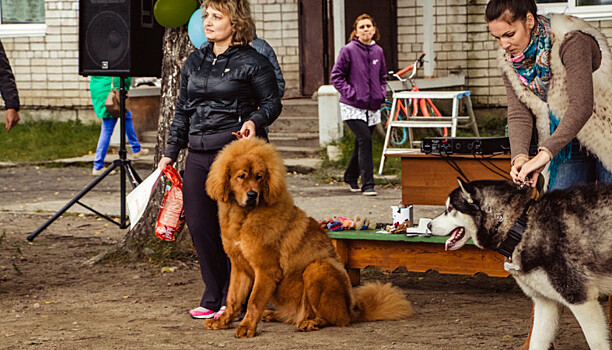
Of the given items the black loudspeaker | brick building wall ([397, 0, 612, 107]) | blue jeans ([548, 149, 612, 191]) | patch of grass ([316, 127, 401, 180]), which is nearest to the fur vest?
blue jeans ([548, 149, 612, 191])

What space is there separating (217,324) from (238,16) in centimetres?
194

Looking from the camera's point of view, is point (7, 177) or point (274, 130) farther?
point (274, 130)

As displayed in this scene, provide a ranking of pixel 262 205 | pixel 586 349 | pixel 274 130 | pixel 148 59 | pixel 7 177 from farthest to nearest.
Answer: pixel 274 130, pixel 7 177, pixel 148 59, pixel 262 205, pixel 586 349

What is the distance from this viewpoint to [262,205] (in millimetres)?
5660

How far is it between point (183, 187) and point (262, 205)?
716 mm

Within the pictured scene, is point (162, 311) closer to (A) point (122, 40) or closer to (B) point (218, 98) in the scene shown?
(B) point (218, 98)

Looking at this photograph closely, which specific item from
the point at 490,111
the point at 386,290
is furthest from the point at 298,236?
the point at 490,111

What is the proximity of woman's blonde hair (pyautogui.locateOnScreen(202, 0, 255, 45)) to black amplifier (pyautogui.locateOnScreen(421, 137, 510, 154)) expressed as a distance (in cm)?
163

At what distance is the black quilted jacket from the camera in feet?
19.4

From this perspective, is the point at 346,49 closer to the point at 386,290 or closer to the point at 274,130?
the point at 274,130

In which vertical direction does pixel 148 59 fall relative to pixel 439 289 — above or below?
above

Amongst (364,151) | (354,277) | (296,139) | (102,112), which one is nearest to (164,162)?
(354,277)

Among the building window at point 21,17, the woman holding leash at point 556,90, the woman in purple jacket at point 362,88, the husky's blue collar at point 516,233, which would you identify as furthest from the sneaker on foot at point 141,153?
the husky's blue collar at point 516,233

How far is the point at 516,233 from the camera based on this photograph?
4.48 meters
